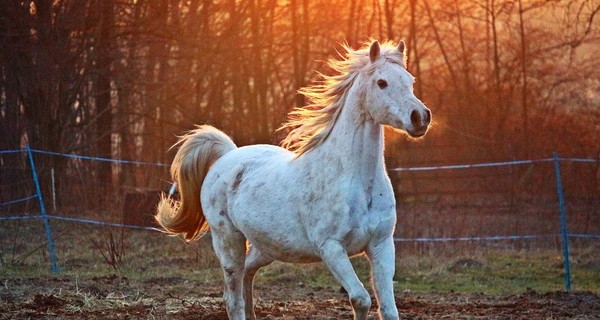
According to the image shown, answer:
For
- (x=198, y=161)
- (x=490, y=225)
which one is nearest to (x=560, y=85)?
(x=490, y=225)

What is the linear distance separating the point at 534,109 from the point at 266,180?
15.4 meters

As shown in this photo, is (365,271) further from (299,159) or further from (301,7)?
(301,7)

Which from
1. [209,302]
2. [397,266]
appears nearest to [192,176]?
[209,302]

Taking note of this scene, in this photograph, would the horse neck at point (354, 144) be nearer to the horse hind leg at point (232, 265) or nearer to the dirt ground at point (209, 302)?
the horse hind leg at point (232, 265)

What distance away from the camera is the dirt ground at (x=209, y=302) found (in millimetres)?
7410

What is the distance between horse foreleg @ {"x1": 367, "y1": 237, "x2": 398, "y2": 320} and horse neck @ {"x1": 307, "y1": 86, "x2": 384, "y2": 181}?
42 centimetres

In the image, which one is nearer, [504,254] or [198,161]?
[198,161]

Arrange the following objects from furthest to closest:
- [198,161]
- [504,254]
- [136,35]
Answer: [136,35] < [504,254] < [198,161]

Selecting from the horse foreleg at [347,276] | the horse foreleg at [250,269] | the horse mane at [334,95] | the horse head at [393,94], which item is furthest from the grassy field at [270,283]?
the horse head at [393,94]

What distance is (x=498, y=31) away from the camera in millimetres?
22391

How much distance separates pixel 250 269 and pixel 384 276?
1766mm

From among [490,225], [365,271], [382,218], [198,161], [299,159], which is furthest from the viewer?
[490,225]

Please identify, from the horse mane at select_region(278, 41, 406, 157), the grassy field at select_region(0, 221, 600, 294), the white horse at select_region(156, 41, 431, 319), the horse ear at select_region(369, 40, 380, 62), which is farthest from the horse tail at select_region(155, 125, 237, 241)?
the grassy field at select_region(0, 221, 600, 294)

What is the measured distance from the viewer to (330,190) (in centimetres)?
560
